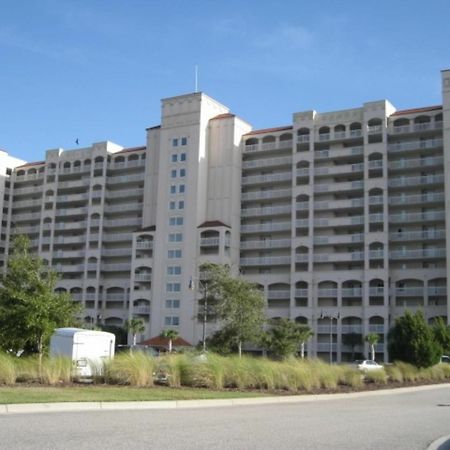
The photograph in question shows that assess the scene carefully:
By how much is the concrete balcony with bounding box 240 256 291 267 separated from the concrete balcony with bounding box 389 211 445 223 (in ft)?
49.3

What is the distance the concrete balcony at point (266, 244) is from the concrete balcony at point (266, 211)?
3.87m

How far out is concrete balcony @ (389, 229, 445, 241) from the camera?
8412 centimetres

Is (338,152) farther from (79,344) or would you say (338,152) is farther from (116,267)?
(79,344)

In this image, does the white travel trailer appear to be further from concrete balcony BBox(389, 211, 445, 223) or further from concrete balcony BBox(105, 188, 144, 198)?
concrete balcony BBox(105, 188, 144, 198)

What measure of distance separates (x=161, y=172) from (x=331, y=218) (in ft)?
85.0

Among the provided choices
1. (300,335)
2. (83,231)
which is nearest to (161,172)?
(83,231)

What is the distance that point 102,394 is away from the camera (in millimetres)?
Answer: 19172

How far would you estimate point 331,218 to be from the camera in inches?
3543

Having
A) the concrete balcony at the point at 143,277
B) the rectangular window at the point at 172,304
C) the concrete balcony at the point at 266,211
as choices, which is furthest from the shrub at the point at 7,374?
the concrete balcony at the point at 143,277

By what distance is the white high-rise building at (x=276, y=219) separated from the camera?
85.2 meters

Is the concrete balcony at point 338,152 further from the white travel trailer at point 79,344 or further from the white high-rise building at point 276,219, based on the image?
the white travel trailer at point 79,344

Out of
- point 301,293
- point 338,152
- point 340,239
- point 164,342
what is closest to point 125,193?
point 164,342

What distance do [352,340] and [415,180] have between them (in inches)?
866

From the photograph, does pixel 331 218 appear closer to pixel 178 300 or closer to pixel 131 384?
pixel 178 300
